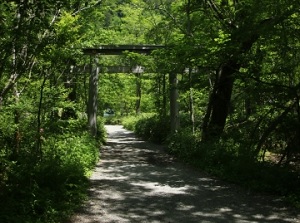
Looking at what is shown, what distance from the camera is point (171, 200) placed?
7309mm

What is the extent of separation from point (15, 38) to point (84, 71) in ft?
38.4

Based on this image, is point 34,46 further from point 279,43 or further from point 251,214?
point 279,43

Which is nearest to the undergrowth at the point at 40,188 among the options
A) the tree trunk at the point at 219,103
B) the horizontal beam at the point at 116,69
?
the tree trunk at the point at 219,103

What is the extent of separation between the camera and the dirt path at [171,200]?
20.2 ft

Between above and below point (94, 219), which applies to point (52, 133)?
above

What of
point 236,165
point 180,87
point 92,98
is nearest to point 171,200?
point 236,165

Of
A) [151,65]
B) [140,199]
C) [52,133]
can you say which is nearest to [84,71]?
[151,65]

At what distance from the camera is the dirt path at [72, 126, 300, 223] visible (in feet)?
20.2

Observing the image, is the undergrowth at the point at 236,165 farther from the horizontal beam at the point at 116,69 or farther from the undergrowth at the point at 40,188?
the horizontal beam at the point at 116,69

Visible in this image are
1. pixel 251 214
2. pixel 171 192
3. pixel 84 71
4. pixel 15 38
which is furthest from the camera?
pixel 84 71

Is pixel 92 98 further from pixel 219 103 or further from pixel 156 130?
pixel 219 103

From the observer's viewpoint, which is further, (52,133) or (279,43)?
(52,133)

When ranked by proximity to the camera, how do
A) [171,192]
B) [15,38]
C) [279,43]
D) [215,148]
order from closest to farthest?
[15,38] < [171,192] < [279,43] < [215,148]

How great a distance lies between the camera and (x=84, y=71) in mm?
17391
